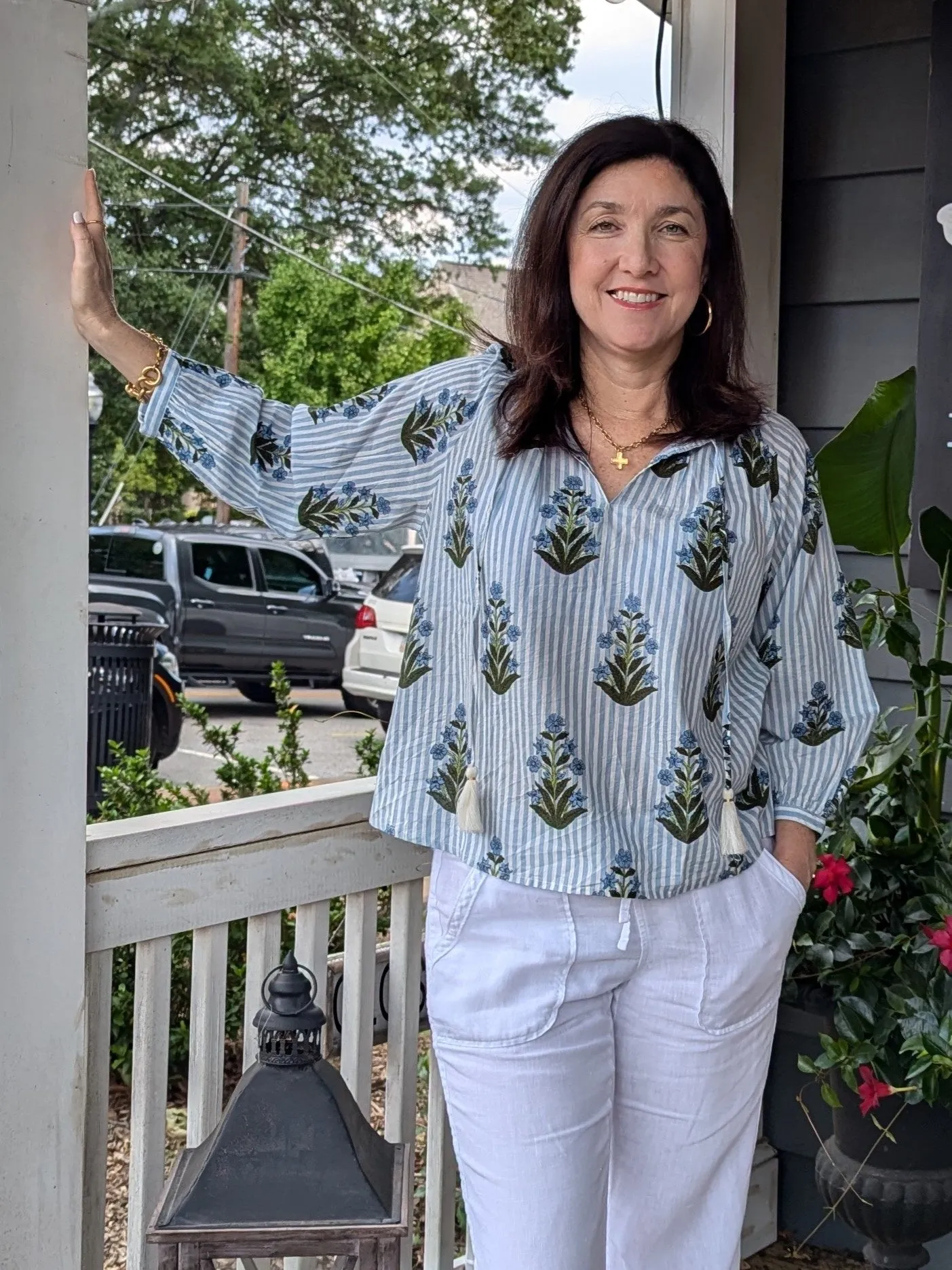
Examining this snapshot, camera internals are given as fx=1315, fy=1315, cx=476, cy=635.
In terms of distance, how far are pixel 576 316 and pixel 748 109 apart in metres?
0.97

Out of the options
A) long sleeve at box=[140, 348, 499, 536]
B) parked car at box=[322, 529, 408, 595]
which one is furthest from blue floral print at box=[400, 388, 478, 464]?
parked car at box=[322, 529, 408, 595]

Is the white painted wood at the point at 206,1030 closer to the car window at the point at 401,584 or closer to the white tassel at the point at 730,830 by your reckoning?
the white tassel at the point at 730,830

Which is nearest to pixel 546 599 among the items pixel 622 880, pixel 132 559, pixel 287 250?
pixel 622 880

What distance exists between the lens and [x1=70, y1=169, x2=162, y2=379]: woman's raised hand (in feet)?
3.76

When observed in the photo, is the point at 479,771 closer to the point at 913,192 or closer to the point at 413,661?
the point at 413,661

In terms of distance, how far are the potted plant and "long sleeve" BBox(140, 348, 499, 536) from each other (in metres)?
0.69

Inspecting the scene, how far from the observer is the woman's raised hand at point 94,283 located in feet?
3.76

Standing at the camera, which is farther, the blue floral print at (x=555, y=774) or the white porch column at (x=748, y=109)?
the white porch column at (x=748, y=109)

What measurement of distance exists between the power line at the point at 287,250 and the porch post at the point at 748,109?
1372 mm

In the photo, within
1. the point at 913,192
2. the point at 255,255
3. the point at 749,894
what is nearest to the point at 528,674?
the point at 749,894

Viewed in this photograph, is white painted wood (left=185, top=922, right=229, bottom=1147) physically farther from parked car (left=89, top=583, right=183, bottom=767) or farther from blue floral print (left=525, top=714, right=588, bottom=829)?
parked car (left=89, top=583, right=183, bottom=767)

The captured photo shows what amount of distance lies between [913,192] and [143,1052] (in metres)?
1.74

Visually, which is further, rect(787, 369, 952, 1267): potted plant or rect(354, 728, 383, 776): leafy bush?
rect(354, 728, 383, 776): leafy bush

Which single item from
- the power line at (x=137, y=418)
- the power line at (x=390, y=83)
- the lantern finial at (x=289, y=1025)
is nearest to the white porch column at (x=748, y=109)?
the power line at (x=137, y=418)
